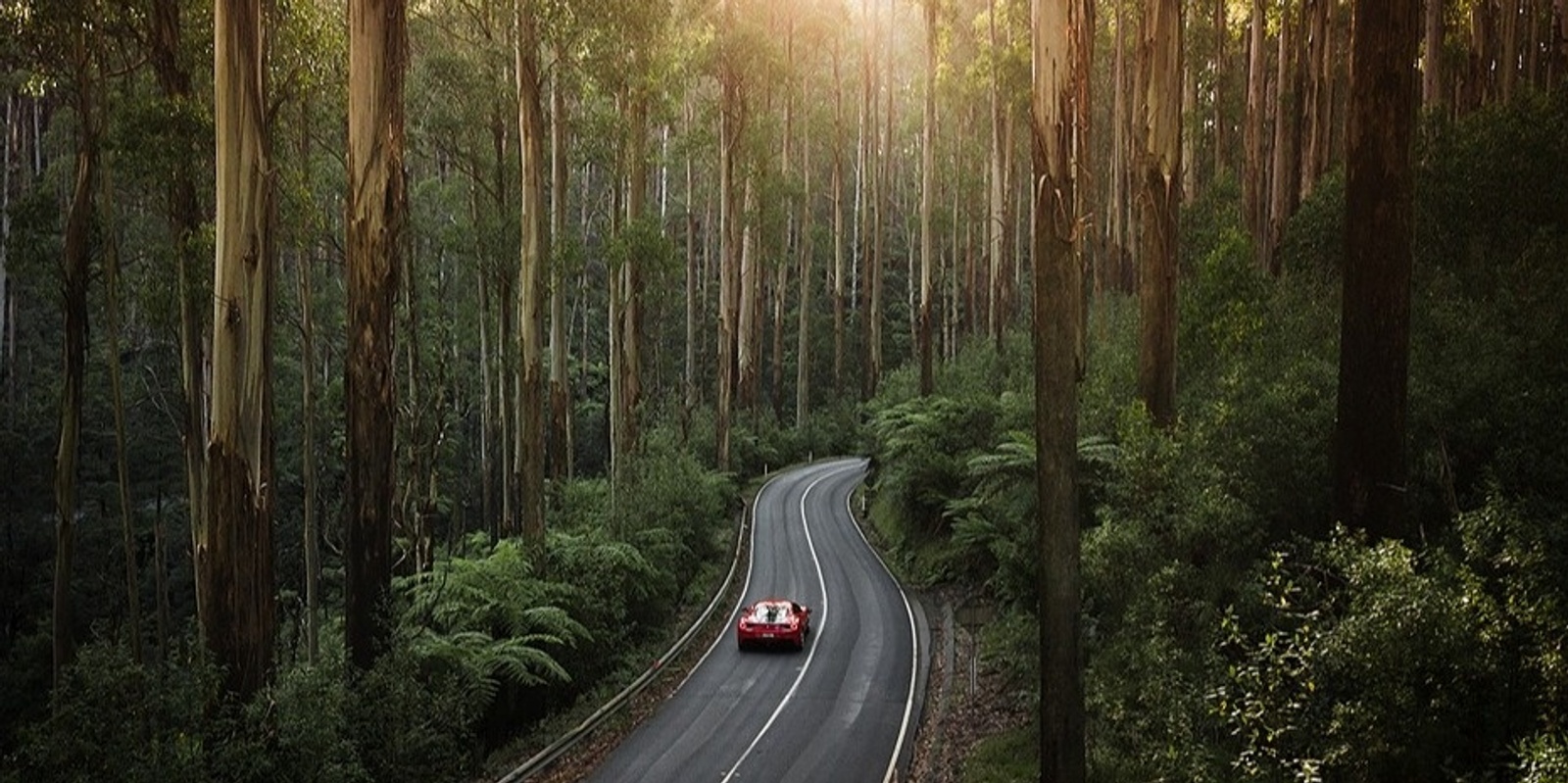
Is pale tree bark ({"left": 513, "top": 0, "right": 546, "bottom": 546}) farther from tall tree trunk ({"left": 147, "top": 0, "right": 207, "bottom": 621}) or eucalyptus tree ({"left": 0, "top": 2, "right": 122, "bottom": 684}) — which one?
eucalyptus tree ({"left": 0, "top": 2, "right": 122, "bottom": 684})

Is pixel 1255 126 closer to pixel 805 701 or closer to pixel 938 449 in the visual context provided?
pixel 938 449

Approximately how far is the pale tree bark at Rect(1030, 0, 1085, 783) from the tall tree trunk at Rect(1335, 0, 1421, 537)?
2506 millimetres

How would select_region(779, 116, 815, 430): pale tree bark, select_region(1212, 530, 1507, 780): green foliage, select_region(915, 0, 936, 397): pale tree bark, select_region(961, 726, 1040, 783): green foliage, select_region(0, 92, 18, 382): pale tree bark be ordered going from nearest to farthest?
select_region(1212, 530, 1507, 780): green foliage, select_region(961, 726, 1040, 783): green foliage, select_region(915, 0, 936, 397): pale tree bark, select_region(0, 92, 18, 382): pale tree bark, select_region(779, 116, 815, 430): pale tree bark

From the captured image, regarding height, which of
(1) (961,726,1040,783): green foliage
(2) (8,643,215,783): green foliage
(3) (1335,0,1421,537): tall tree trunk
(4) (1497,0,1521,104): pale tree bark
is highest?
(4) (1497,0,1521,104): pale tree bark

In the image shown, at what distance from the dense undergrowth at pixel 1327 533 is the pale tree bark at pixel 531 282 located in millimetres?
8768

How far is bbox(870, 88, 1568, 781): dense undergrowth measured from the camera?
5.82 m

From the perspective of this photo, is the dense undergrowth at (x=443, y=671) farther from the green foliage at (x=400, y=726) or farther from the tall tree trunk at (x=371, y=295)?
the tall tree trunk at (x=371, y=295)

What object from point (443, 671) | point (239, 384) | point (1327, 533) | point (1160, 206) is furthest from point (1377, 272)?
point (443, 671)

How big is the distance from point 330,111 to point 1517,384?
24641mm

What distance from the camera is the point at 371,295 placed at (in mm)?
11289

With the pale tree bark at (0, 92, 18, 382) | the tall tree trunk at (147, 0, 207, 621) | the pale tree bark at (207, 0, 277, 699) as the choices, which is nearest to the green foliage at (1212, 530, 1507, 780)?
the pale tree bark at (207, 0, 277, 699)

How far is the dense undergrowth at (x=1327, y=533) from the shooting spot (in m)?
5.82

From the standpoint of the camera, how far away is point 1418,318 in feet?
37.3

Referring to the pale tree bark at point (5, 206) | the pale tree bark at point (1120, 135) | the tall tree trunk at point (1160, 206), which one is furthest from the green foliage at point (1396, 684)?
the pale tree bark at point (5, 206)
